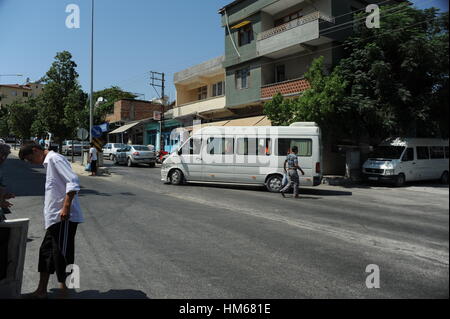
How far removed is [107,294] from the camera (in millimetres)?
3525

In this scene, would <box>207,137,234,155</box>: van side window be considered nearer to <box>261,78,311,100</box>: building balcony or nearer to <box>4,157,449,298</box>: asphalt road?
<box>4,157,449,298</box>: asphalt road

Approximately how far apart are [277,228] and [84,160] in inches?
754

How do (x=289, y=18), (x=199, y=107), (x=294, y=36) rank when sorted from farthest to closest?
(x=199, y=107), (x=289, y=18), (x=294, y=36)

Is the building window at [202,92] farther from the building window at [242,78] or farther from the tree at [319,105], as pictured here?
the tree at [319,105]

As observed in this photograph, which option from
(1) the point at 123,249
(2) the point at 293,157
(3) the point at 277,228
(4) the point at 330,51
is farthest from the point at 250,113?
(1) the point at 123,249

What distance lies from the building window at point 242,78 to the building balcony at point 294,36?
2088 mm

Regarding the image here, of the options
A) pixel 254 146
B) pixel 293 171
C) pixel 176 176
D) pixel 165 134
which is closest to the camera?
pixel 293 171

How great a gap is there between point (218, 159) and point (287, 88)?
928 cm

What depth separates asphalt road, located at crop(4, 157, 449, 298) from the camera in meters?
1.93

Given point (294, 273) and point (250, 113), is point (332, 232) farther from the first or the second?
point (250, 113)

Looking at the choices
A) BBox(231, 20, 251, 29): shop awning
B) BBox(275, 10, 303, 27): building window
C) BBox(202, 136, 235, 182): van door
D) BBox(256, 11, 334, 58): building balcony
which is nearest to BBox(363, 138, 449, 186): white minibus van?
BBox(202, 136, 235, 182): van door

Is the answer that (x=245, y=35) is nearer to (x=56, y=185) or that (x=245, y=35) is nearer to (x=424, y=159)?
(x=56, y=185)

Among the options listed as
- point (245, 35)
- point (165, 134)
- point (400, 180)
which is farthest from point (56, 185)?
point (165, 134)

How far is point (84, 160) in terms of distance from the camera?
22688 mm
